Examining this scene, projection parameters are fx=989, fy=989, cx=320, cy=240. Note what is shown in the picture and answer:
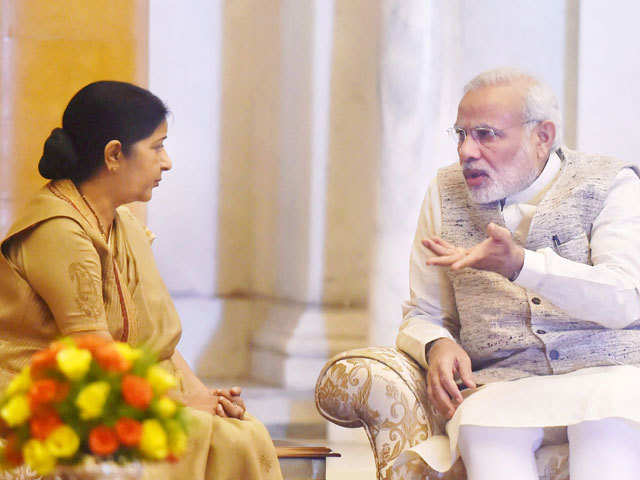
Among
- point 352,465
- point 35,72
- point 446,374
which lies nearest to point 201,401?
point 446,374

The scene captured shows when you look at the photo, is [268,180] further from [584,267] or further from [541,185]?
[584,267]

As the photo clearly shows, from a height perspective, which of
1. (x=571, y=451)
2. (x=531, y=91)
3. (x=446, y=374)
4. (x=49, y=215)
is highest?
(x=531, y=91)

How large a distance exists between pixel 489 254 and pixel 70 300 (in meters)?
1.19

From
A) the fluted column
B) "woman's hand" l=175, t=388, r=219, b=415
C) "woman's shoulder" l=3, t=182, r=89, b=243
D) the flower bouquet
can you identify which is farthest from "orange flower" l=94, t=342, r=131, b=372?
the fluted column

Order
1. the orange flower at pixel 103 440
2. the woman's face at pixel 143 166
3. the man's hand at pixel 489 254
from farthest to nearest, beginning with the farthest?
the woman's face at pixel 143 166 < the man's hand at pixel 489 254 < the orange flower at pixel 103 440

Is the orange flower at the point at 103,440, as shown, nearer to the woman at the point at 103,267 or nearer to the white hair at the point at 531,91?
the woman at the point at 103,267

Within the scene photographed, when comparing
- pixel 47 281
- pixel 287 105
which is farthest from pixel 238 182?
pixel 47 281

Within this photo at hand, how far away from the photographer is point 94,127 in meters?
2.86

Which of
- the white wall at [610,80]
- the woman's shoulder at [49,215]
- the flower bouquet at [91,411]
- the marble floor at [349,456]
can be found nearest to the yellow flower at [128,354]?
the flower bouquet at [91,411]

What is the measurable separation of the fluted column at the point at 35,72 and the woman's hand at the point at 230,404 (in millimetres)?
2058

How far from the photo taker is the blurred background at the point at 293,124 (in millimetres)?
4602

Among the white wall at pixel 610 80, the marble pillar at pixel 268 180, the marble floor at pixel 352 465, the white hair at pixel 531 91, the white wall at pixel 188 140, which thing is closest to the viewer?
the white hair at pixel 531 91

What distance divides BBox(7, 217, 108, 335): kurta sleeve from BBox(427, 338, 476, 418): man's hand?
1023 millimetres

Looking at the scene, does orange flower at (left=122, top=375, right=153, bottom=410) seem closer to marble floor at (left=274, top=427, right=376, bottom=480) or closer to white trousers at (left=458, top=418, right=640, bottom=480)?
white trousers at (left=458, top=418, right=640, bottom=480)
